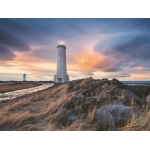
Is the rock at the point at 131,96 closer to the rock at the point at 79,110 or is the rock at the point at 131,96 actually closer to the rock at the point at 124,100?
the rock at the point at 124,100

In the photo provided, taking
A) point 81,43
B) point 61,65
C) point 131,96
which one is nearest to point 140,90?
point 131,96

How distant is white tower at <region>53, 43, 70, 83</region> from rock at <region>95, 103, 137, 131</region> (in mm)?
943

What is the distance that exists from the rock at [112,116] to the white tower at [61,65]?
943 millimetres

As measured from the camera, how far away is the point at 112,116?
261 centimetres

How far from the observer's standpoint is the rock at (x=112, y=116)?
8.61 feet

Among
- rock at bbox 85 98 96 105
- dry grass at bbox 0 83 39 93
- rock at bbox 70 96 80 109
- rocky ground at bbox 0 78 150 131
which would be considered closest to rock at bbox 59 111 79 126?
rocky ground at bbox 0 78 150 131

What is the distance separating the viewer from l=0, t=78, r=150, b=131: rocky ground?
2.69m

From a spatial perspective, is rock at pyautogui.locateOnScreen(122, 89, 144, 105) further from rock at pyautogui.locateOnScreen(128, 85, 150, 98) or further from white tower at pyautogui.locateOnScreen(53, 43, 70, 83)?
white tower at pyautogui.locateOnScreen(53, 43, 70, 83)

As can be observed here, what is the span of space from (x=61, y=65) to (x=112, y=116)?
132cm

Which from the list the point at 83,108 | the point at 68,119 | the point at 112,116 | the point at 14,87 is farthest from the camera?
the point at 14,87

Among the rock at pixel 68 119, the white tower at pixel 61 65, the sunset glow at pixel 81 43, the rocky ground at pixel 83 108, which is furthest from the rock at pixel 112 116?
the white tower at pixel 61 65

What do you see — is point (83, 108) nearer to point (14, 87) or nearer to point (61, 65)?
point (61, 65)
